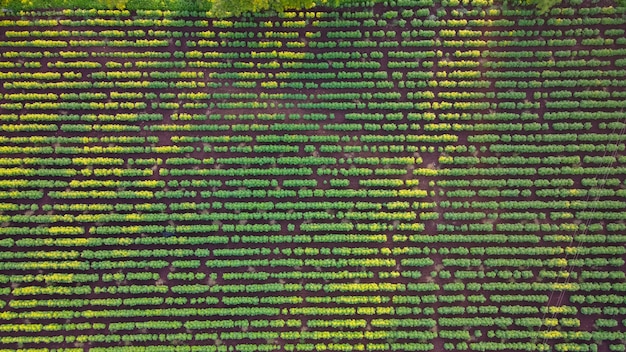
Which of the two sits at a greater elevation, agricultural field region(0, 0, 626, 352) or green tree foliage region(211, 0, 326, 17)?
green tree foliage region(211, 0, 326, 17)

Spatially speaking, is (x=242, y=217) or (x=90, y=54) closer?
(x=242, y=217)

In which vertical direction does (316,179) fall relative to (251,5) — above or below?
below

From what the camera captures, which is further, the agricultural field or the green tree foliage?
the green tree foliage

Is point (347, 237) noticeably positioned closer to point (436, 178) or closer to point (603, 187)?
point (436, 178)

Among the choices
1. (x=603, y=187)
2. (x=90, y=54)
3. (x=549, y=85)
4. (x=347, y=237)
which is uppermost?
(x=90, y=54)

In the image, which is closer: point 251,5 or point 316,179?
point 316,179

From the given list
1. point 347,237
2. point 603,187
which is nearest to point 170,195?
point 347,237

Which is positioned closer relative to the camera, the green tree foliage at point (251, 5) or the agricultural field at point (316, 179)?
the agricultural field at point (316, 179)

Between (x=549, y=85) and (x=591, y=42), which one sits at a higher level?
(x=591, y=42)
